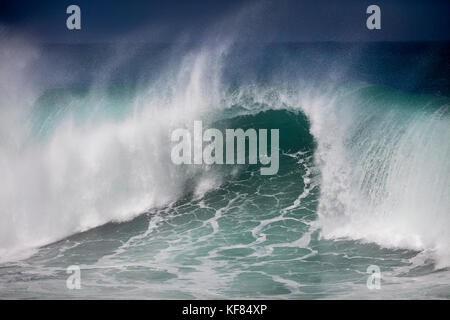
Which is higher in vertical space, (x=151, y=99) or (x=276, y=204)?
(x=151, y=99)

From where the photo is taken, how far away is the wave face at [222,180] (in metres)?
5.61

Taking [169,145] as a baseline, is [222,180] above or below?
below

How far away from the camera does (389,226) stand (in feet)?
20.6

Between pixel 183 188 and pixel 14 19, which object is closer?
pixel 14 19

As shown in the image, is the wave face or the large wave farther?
the large wave

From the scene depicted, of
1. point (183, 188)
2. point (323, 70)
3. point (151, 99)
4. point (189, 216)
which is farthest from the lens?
point (323, 70)

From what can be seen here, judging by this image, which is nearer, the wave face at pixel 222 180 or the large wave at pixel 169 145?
the wave face at pixel 222 180

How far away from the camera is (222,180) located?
8109 mm

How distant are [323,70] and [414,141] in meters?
2.96

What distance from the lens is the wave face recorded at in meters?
5.61

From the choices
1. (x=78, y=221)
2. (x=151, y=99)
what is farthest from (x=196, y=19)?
(x=78, y=221)
